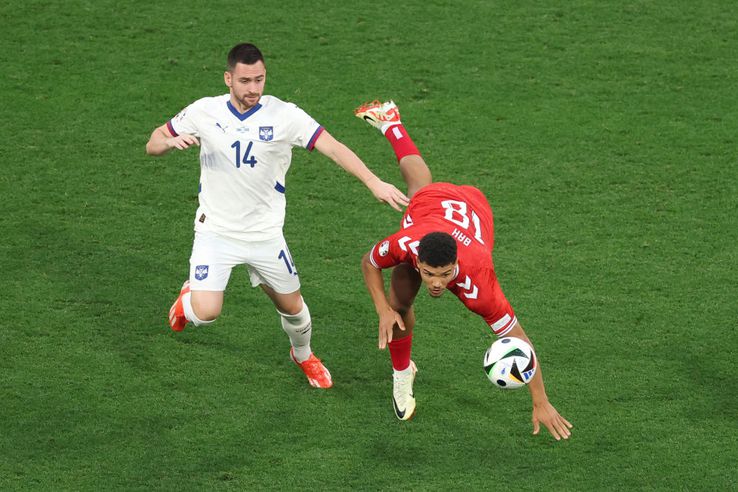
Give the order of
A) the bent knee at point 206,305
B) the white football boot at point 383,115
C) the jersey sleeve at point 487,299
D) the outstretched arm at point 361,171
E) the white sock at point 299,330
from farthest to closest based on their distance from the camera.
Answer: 1. the white football boot at point 383,115
2. the white sock at point 299,330
3. the bent knee at point 206,305
4. the jersey sleeve at point 487,299
5. the outstretched arm at point 361,171

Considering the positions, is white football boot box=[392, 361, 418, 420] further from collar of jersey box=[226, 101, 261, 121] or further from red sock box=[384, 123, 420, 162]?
collar of jersey box=[226, 101, 261, 121]

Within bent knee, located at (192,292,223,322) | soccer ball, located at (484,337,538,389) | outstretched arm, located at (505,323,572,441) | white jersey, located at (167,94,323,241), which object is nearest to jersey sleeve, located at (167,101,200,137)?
white jersey, located at (167,94,323,241)

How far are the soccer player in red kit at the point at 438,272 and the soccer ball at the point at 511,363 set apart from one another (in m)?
0.07

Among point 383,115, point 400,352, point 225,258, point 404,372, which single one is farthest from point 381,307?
point 383,115

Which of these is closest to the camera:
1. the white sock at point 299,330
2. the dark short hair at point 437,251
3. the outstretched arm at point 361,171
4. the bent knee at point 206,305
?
the dark short hair at point 437,251

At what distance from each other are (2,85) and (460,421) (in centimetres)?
631

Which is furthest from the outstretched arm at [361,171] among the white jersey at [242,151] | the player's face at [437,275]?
the player's face at [437,275]

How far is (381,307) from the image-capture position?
275 inches

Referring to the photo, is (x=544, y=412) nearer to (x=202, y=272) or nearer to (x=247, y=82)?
(x=202, y=272)

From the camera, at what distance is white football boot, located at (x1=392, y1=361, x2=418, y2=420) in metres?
7.66

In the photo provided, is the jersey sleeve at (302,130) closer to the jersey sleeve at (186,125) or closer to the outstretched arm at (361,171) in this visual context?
the outstretched arm at (361,171)

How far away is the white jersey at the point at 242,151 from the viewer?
7.32 meters

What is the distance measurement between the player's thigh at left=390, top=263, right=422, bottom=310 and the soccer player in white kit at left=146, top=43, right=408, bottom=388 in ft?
2.20

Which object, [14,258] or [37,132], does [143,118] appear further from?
[14,258]
